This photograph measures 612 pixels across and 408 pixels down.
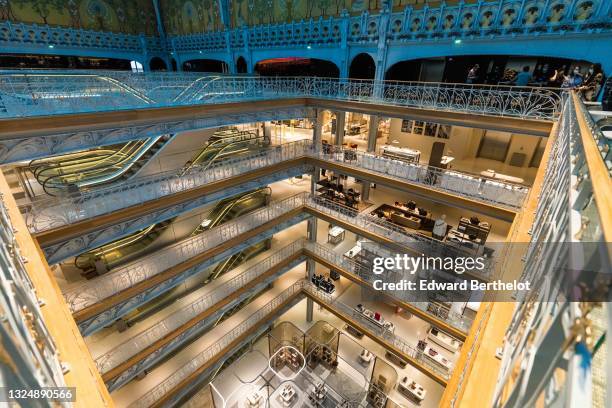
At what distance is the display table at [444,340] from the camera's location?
1283 cm

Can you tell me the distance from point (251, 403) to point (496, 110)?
43.1 ft

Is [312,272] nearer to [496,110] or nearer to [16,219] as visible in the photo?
[496,110]

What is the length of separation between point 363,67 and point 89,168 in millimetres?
13572

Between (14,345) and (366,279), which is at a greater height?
(14,345)

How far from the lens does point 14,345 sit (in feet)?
3.62

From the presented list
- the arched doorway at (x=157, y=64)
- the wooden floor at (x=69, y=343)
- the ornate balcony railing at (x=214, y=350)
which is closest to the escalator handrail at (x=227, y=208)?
the ornate balcony railing at (x=214, y=350)

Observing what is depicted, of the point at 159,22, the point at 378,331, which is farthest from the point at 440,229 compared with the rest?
the point at 159,22

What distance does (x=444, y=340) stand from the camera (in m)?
13.1

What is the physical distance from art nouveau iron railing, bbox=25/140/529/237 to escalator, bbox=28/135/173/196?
97 cm

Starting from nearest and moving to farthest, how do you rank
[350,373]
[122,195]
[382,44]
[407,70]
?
[122,195], [382,44], [350,373], [407,70]

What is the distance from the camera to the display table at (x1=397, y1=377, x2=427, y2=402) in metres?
11.4

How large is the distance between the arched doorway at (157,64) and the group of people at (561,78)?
24.5 m

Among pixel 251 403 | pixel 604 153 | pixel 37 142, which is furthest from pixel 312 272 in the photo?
pixel 604 153

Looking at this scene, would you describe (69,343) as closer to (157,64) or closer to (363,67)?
(363,67)
